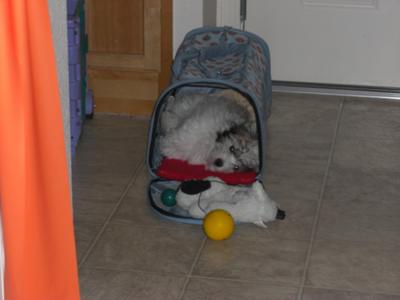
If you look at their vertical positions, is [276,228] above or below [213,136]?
below

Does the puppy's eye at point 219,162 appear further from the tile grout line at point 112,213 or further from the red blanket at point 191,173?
the tile grout line at point 112,213

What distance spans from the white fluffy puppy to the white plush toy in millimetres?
175

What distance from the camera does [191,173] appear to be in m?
3.30

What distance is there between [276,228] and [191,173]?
1.40 ft

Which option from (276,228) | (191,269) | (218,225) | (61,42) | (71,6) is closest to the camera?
(61,42)

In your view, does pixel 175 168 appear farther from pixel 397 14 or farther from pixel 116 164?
pixel 397 14

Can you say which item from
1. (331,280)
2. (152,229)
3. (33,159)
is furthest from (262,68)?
(33,159)

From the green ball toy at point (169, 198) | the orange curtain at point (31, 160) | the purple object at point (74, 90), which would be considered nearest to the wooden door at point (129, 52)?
the purple object at point (74, 90)

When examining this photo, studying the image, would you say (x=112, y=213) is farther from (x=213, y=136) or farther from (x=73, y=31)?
(x=73, y=31)

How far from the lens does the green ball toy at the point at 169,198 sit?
10.3 feet

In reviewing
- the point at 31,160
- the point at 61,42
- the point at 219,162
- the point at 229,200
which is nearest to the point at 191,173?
the point at 219,162

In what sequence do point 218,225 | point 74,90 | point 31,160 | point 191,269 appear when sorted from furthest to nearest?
1. point 74,90
2. point 218,225
3. point 191,269
4. point 31,160

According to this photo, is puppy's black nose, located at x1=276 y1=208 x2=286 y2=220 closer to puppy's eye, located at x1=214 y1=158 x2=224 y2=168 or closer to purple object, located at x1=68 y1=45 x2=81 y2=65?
puppy's eye, located at x1=214 y1=158 x2=224 y2=168

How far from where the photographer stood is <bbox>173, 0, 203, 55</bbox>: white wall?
3941 mm
